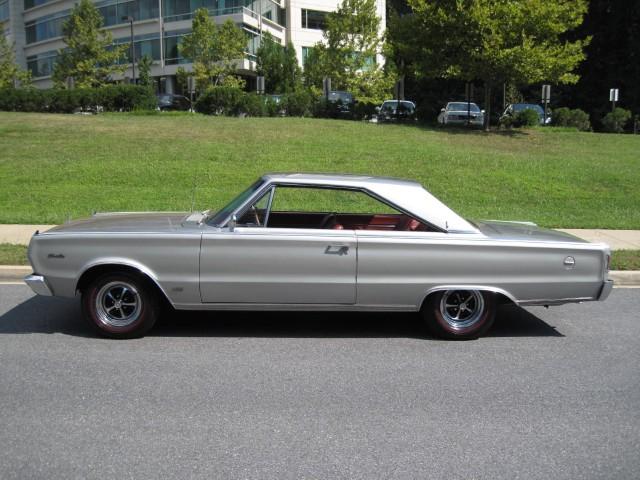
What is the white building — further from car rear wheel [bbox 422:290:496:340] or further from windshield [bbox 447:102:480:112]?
car rear wheel [bbox 422:290:496:340]

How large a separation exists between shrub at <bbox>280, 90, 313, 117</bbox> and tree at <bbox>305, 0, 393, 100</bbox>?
1025cm

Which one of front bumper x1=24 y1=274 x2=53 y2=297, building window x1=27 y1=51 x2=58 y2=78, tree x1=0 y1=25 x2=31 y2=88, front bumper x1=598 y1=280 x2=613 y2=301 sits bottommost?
front bumper x1=598 y1=280 x2=613 y2=301

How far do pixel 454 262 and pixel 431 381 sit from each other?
4.17ft

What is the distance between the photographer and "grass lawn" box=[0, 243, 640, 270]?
8.64 meters

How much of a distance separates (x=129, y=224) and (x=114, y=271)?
525 mm

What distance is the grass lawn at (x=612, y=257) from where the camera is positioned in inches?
340

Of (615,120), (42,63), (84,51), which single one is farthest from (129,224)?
(42,63)

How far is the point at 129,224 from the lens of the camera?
6141 millimetres

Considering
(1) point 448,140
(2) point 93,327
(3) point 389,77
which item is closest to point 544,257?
(2) point 93,327

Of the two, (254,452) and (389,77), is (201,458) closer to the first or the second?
(254,452)

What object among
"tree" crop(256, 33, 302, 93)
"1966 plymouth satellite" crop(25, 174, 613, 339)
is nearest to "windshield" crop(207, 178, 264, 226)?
"1966 plymouth satellite" crop(25, 174, 613, 339)

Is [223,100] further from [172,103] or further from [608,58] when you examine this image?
[608,58]

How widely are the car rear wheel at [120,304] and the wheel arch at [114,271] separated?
47 mm

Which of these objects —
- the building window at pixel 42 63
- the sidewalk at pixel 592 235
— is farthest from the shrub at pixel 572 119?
the building window at pixel 42 63
